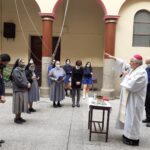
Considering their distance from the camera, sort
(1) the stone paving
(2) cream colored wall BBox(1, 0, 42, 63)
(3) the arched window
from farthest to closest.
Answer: (2) cream colored wall BBox(1, 0, 42, 63), (3) the arched window, (1) the stone paving

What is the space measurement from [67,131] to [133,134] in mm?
1607

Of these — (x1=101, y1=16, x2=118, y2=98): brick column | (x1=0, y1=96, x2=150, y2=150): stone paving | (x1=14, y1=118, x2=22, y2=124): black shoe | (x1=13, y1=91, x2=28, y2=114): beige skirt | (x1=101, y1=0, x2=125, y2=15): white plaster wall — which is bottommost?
(x1=0, y1=96, x2=150, y2=150): stone paving

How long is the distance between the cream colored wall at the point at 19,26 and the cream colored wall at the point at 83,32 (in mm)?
1126

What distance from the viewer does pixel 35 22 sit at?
48.9 ft

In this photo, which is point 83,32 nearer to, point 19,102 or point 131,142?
point 19,102

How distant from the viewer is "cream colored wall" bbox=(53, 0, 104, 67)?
1473 centimetres

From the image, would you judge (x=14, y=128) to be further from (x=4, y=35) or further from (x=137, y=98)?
(x=4, y=35)

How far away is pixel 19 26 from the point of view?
14914 mm

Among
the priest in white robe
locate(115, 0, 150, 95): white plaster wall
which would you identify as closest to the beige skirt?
the priest in white robe

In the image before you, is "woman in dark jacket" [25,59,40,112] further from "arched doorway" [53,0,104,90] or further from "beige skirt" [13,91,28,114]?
"arched doorway" [53,0,104,90]

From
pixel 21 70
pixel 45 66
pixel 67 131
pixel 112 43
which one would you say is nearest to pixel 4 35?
pixel 45 66

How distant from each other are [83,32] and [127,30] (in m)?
3.11

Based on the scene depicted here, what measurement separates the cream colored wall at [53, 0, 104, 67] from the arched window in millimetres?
2629

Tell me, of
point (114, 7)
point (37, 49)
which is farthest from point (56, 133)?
point (37, 49)
